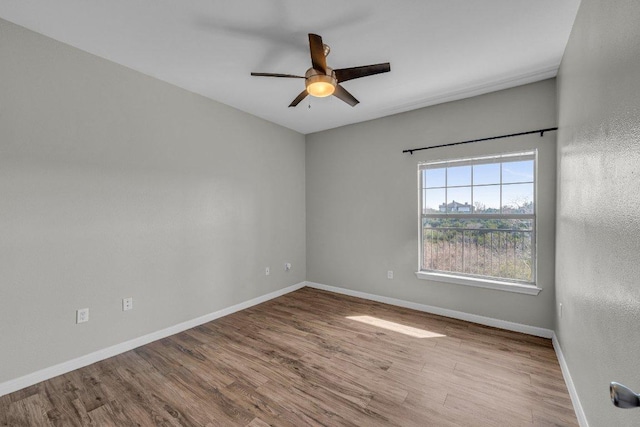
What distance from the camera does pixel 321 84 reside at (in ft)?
6.78

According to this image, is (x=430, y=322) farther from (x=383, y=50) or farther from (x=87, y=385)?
(x=87, y=385)

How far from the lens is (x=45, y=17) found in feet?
6.46

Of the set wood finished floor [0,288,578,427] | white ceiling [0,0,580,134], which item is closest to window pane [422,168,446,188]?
white ceiling [0,0,580,134]

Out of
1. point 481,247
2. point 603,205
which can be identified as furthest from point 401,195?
point 603,205

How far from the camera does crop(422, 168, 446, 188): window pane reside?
353 centimetres

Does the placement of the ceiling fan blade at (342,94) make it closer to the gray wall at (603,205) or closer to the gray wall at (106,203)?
the gray wall at (603,205)

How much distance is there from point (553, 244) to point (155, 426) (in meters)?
3.76

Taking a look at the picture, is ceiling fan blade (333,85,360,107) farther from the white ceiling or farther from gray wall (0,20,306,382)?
gray wall (0,20,306,382)

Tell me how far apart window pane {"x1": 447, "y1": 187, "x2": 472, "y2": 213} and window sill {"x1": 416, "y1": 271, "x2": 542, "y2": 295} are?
83 centimetres

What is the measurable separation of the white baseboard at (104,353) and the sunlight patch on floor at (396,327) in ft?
5.28

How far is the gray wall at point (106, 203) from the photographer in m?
2.06

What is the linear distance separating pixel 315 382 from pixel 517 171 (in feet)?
9.91

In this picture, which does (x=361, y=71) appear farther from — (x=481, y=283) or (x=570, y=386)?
(x=570, y=386)

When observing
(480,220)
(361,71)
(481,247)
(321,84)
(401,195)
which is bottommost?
(481,247)
